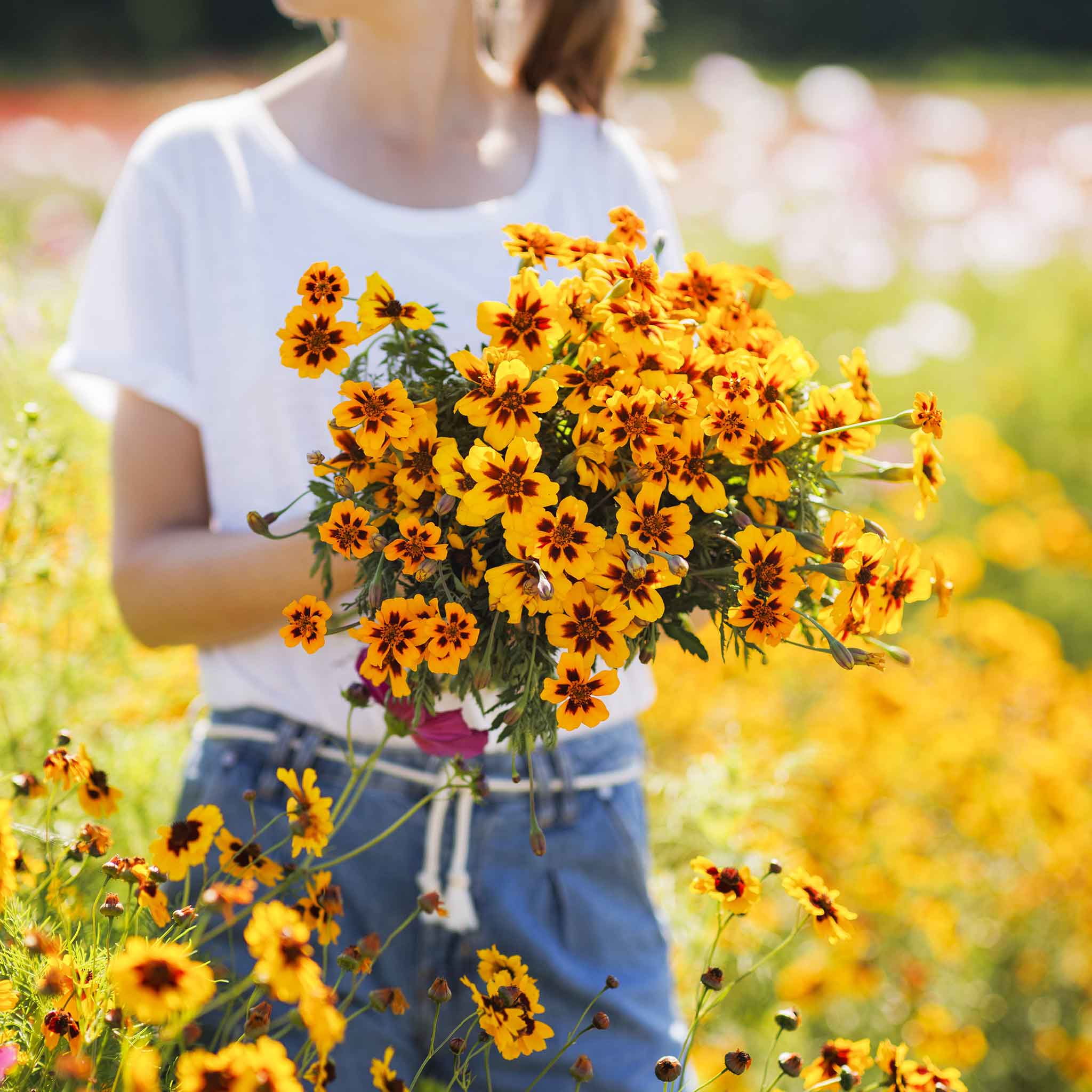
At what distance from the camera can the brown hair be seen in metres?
1.23

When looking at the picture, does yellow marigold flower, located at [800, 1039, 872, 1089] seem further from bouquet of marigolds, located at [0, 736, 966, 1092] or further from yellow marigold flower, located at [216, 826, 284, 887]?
yellow marigold flower, located at [216, 826, 284, 887]

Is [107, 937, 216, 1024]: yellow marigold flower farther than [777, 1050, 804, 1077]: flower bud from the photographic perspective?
No

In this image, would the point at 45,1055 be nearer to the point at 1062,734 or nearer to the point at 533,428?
the point at 533,428

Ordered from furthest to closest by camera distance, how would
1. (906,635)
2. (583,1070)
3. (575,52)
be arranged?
1. (906,635)
2. (575,52)
3. (583,1070)

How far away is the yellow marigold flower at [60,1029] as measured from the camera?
1.77ft

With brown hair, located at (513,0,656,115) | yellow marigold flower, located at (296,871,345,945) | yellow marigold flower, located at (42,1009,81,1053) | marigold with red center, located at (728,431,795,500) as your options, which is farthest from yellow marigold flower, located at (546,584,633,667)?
brown hair, located at (513,0,656,115)

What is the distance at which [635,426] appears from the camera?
587 mm

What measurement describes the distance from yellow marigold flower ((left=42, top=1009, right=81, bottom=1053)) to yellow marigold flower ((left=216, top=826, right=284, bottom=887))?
0.12m

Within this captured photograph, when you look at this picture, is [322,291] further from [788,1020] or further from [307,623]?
[788,1020]

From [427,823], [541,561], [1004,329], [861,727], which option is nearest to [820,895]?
[541,561]

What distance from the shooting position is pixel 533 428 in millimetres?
582

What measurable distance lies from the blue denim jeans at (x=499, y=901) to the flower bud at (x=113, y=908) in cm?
30

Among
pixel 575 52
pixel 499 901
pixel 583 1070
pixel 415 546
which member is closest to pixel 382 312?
pixel 415 546

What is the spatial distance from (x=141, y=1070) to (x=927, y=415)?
0.52m
